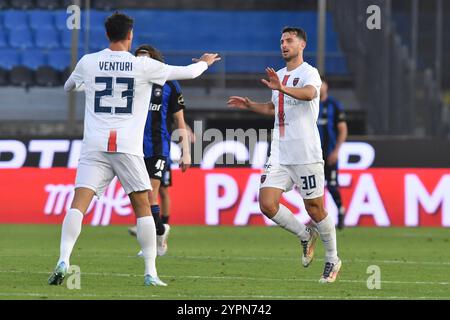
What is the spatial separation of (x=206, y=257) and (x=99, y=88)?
153 inches

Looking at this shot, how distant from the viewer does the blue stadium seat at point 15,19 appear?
27.6 metres

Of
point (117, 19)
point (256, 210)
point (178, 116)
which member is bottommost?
point (256, 210)

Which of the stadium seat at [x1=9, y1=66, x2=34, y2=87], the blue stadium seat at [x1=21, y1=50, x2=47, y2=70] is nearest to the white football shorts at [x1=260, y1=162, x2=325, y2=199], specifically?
the stadium seat at [x1=9, y1=66, x2=34, y2=87]

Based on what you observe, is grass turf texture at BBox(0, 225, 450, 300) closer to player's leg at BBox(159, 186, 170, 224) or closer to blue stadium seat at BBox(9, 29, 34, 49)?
player's leg at BBox(159, 186, 170, 224)

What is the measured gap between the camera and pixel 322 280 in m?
10.8

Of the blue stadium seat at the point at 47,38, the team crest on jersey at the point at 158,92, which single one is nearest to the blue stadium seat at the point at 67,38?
the blue stadium seat at the point at 47,38

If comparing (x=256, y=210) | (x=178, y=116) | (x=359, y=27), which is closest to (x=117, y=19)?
(x=178, y=116)

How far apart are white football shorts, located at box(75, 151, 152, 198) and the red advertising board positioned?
855 centimetres

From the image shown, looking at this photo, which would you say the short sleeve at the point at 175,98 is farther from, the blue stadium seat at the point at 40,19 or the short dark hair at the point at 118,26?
the blue stadium seat at the point at 40,19

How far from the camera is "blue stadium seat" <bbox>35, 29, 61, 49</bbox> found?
89.5 ft

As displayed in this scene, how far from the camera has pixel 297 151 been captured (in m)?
11.1

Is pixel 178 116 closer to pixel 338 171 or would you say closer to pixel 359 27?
pixel 338 171

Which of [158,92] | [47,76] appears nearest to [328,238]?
[158,92]

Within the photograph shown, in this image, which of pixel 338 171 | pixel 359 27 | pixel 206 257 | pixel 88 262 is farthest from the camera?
pixel 359 27
